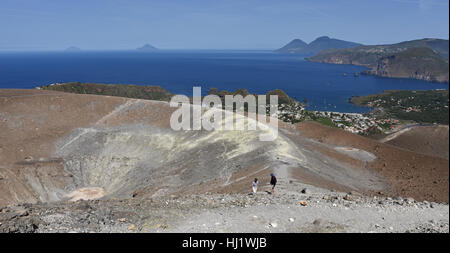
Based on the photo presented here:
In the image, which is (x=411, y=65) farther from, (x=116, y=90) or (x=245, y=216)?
(x=245, y=216)

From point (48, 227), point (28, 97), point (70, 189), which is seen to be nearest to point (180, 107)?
point (70, 189)

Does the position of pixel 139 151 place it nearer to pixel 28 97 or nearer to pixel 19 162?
pixel 19 162

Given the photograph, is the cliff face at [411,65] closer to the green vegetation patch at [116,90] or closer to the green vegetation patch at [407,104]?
the green vegetation patch at [407,104]

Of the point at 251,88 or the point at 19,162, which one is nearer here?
the point at 19,162

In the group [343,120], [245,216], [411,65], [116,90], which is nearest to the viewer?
[245,216]

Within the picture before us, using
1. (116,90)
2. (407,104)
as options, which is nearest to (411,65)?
(407,104)

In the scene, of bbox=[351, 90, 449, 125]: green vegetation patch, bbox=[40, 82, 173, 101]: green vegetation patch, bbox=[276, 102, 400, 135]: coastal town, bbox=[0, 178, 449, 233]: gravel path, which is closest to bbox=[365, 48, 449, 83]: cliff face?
bbox=[351, 90, 449, 125]: green vegetation patch

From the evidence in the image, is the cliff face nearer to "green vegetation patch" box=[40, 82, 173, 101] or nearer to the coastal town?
the coastal town

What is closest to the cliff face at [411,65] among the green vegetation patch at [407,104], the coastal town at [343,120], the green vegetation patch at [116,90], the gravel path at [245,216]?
the green vegetation patch at [407,104]

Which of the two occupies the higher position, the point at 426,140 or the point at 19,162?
the point at 426,140
